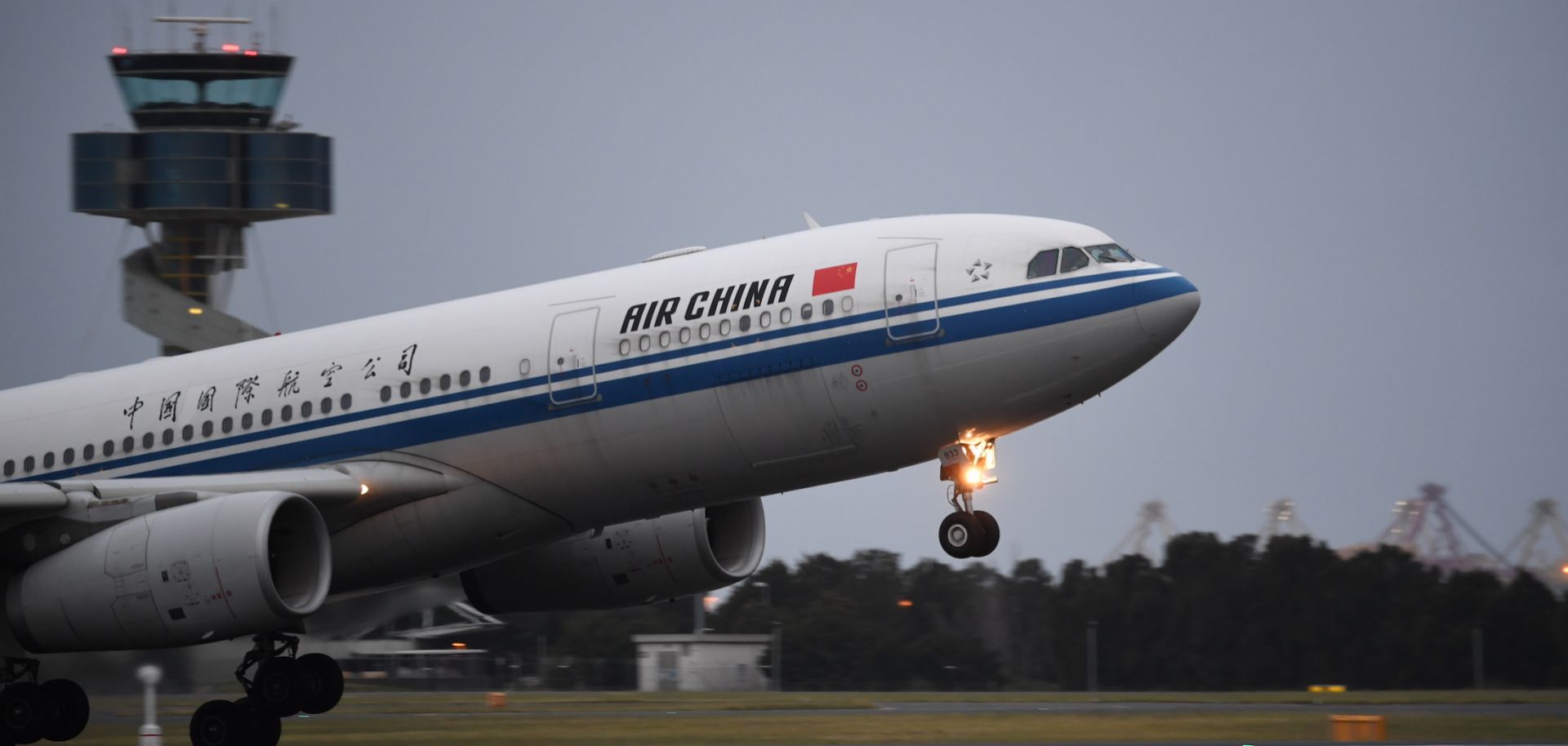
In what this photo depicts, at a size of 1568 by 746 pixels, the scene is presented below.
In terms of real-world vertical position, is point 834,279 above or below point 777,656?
above

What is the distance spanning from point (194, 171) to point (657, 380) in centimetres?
6931

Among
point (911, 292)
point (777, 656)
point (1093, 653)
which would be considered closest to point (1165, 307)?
point (911, 292)

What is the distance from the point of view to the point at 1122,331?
2195 centimetres

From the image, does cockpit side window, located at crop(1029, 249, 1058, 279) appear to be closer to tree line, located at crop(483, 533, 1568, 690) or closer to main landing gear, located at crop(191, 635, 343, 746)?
main landing gear, located at crop(191, 635, 343, 746)

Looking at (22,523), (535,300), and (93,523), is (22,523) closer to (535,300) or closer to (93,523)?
(93,523)

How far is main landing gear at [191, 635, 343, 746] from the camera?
85.6ft

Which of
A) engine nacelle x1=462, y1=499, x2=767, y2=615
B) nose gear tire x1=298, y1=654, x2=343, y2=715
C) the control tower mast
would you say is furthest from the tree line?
nose gear tire x1=298, y1=654, x2=343, y2=715

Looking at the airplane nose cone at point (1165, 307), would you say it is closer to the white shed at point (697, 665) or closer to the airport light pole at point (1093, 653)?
the white shed at point (697, 665)

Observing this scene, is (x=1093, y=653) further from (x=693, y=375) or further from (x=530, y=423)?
(x=693, y=375)

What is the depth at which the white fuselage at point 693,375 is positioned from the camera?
73.5ft

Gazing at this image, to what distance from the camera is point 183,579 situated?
23641 millimetres

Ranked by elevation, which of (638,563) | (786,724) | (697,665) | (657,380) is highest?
(657,380)

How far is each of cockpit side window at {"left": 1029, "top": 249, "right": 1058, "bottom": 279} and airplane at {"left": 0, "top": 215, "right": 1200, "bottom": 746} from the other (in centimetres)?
2

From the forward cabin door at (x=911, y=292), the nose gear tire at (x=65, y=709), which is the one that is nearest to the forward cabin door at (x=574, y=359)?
the forward cabin door at (x=911, y=292)
